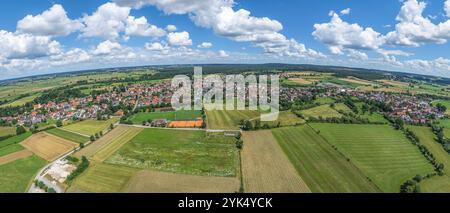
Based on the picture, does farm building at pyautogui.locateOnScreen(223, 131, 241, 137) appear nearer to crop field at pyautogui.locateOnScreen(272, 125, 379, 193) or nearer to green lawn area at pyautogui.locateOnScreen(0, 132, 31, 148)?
crop field at pyautogui.locateOnScreen(272, 125, 379, 193)

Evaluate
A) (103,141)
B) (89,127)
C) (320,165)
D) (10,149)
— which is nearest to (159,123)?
(103,141)

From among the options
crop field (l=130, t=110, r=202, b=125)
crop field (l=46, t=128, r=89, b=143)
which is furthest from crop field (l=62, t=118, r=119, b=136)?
crop field (l=130, t=110, r=202, b=125)

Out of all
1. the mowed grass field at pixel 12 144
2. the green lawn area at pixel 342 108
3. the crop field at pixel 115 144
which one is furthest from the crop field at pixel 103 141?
the green lawn area at pixel 342 108

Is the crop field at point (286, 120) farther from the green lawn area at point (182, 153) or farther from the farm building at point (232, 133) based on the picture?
the green lawn area at point (182, 153)

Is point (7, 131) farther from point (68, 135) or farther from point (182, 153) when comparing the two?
point (182, 153)

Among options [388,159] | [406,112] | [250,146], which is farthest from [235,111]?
[406,112]
